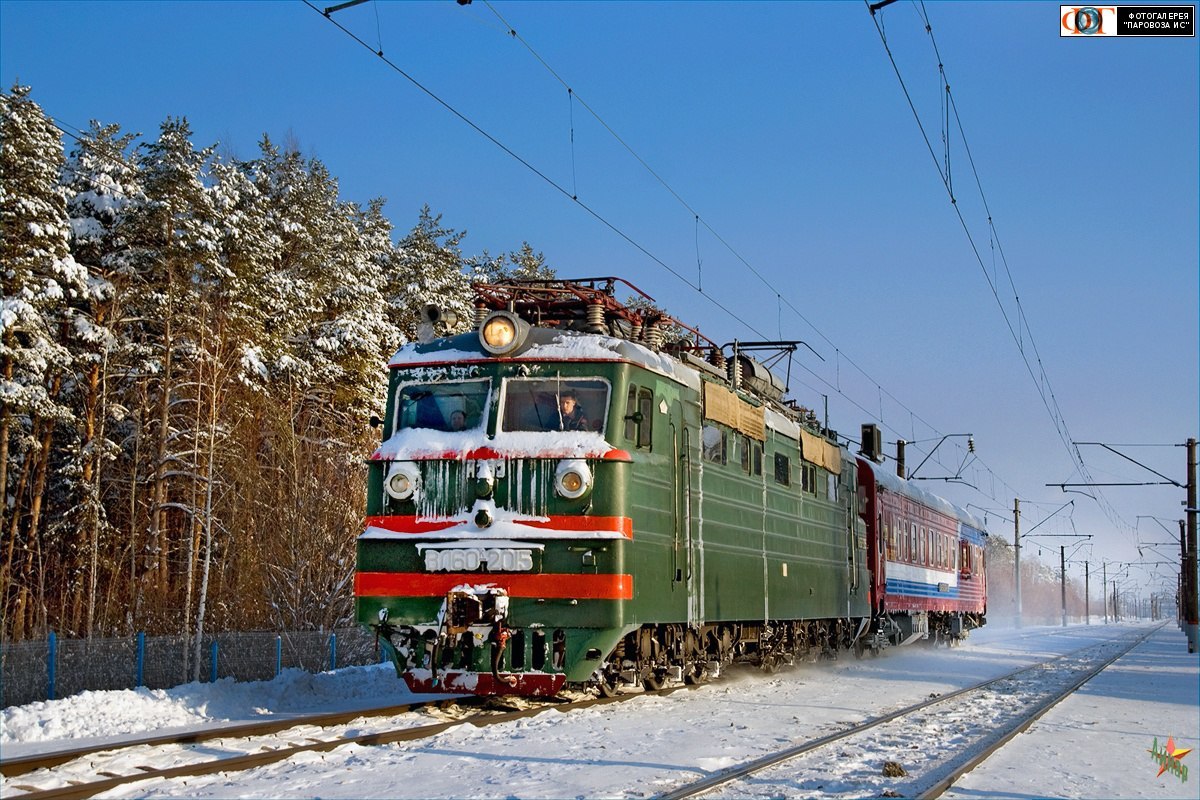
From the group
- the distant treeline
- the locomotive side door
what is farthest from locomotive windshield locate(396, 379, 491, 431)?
the distant treeline

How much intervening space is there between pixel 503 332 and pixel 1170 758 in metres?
7.77

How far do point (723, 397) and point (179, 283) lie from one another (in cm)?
2161

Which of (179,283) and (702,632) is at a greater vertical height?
(179,283)

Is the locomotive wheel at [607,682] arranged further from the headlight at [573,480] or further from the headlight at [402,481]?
the headlight at [402,481]

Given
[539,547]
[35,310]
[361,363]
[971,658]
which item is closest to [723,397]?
[539,547]

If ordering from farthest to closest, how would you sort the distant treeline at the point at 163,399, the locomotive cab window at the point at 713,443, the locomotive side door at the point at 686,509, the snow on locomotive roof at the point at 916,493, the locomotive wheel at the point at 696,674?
the distant treeline at the point at 163,399 → the snow on locomotive roof at the point at 916,493 → the locomotive wheel at the point at 696,674 → the locomotive cab window at the point at 713,443 → the locomotive side door at the point at 686,509

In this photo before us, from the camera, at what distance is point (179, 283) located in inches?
1271

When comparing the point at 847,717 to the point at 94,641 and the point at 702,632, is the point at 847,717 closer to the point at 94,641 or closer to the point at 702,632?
the point at 702,632

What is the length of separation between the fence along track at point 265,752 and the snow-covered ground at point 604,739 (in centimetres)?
17

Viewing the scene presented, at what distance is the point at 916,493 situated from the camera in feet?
96.9

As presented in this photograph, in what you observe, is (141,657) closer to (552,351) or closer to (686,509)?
(552,351)

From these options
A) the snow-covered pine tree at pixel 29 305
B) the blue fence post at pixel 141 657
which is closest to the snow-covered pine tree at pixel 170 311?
the snow-covered pine tree at pixel 29 305

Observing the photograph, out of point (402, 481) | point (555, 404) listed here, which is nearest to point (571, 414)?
point (555, 404)

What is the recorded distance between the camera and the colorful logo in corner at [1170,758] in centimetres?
1023
